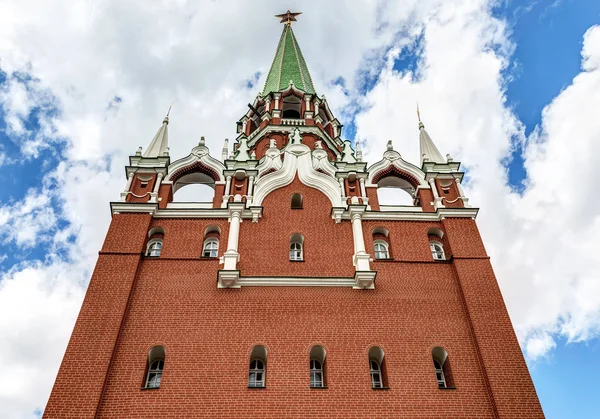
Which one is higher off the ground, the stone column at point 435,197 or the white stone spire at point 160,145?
the white stone spire at point 160,145

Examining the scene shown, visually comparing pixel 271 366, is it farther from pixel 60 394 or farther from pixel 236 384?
pixel 60 394

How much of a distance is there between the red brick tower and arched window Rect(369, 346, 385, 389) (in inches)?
1.5

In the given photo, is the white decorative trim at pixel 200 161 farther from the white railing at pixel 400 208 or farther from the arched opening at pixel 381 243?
the arched opening at pixel 381 243

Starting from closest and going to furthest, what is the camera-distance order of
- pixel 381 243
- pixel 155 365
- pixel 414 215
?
pixel 155 365, pixel 381 243, pixel 414 215

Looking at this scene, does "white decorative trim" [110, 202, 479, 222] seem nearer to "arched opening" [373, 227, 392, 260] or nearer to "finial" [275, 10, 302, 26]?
"arched opening" [373, 227, 392, 260]

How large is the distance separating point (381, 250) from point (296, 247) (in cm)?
321

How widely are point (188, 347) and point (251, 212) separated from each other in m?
6.30

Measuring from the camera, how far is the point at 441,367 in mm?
17016

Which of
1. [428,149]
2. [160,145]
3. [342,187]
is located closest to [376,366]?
[342,187]

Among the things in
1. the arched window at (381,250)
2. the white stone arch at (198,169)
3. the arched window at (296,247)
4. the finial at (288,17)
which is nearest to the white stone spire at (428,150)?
the arched window at (381,250)

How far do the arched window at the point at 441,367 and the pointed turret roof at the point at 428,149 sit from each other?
962 centimetres

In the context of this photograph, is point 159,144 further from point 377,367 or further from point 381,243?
point 377,367

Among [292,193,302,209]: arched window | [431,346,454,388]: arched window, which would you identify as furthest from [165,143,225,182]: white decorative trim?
[431,346,454,388]: arched window

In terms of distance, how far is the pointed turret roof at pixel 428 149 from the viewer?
24.3 m
